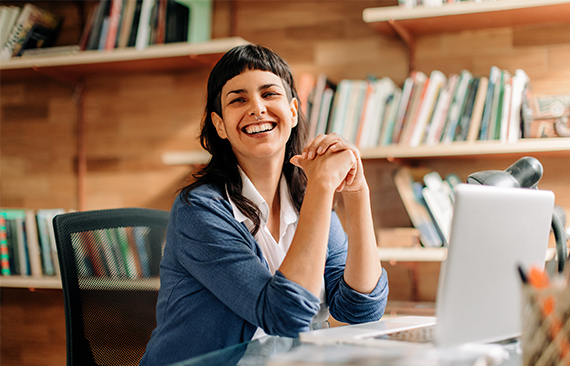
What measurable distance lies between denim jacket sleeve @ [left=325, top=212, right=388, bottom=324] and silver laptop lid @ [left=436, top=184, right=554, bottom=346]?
40 centimetres

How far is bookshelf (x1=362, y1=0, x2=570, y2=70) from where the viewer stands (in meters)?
1.80

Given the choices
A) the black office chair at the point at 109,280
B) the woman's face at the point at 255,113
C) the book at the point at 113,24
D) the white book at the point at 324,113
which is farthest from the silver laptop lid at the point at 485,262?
the book at the point at 113,24

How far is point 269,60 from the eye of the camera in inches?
52.6

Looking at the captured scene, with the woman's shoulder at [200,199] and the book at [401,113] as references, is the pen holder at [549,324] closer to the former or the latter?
the woman's shoulder at [200,199]

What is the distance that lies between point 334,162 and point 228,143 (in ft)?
1.35

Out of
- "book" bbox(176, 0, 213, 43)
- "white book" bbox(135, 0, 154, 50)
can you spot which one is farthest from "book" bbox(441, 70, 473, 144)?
"white book" bbox(135, 0, 154, 50)

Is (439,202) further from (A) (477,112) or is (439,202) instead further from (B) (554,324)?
(B) (554,324)

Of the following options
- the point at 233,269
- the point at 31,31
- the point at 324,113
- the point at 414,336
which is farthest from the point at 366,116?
the point at 31,31

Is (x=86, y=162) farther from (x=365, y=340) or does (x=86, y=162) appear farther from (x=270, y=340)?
(x=365, y=340)

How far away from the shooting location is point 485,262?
764mm

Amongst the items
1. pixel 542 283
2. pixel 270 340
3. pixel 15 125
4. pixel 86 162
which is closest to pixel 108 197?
pixel 86 162

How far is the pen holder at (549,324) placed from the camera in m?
0.60

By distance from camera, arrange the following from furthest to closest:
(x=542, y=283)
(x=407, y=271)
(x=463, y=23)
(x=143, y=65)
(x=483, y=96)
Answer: (x=143, y=65), (x=407, y=271), (x=463, y=23), (x=483, y=96), (x=542, y=283)

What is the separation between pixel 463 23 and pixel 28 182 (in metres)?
2.10
